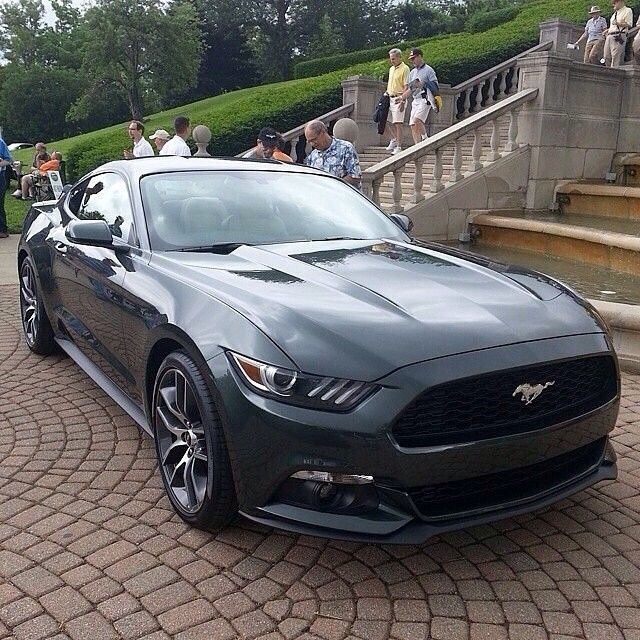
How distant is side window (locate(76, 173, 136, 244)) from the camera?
4082 millimetres

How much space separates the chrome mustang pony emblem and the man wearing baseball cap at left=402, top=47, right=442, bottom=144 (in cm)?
1011

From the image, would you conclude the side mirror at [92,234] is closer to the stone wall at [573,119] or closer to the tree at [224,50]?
the stone wall at [573,119]

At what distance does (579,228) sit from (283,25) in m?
54.2

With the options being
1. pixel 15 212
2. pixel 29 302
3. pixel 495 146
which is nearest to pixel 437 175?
pixel 495 146

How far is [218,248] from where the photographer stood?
376cm

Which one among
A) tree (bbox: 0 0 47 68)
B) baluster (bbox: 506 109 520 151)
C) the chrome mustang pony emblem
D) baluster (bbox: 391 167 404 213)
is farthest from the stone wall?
tree (bbox: 0 0 47 68)

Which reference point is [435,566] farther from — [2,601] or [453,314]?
[2,601]

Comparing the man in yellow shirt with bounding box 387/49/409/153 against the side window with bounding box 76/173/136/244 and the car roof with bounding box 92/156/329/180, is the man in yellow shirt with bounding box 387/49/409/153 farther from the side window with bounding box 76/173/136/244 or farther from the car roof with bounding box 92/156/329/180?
the side window with bounding box 76/173/136/244

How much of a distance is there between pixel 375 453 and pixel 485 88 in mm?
16504

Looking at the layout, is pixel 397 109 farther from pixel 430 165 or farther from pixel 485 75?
pixel 485 75

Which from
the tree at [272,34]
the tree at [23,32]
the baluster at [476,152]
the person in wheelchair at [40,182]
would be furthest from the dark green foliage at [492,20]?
the tree at [23,32]

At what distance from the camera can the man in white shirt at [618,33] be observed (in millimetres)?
14586

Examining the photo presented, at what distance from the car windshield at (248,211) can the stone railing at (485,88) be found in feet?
40.8

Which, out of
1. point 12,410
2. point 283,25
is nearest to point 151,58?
point 283,25
